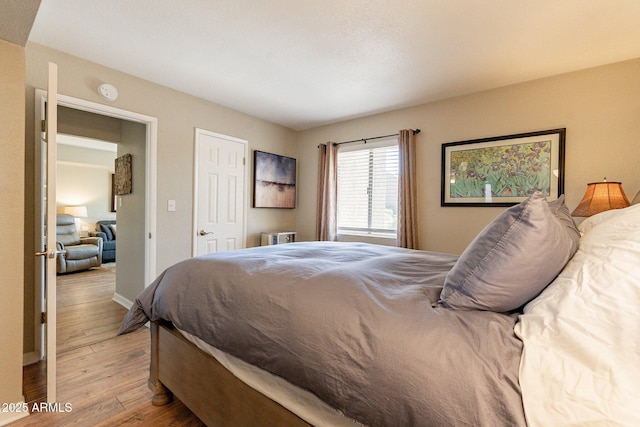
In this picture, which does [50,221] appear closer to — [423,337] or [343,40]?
[423,337]

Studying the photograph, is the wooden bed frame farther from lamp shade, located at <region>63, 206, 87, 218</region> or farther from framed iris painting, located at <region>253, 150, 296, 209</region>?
lamp shade, located at <region>63, 206, 87, 218</region>

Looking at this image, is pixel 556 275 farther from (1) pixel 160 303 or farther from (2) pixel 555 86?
(2) pixel 555 86

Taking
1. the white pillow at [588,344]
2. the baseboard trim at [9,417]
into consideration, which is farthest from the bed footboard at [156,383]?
the white pillow at [588,344]

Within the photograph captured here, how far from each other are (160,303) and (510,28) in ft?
9.51

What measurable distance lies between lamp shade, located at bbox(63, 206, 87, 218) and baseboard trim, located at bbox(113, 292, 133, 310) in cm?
422

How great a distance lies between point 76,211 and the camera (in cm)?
659

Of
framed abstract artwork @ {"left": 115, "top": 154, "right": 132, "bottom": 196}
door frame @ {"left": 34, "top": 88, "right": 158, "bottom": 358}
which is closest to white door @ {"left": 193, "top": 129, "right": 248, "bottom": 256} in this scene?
door frame @ {"left": 34, "top": 88, "right": 158, "bottom": 358}

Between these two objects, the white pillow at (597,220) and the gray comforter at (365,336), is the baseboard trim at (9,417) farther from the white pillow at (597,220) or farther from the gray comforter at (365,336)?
the white pillow at (597,220)

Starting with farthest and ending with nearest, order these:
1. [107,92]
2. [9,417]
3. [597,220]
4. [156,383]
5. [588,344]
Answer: [107,92] < [156,383] < [9,417] < [597,220] < [588,344]

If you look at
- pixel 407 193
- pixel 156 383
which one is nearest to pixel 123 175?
pixel 156 383

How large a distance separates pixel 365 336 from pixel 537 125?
3.03 meters

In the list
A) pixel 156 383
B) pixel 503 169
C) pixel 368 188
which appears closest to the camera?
pixel 156 383

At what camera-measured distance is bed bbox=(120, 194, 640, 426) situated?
64 centimetres

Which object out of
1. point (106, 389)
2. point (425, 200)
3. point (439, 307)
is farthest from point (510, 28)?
point (106, 389)
